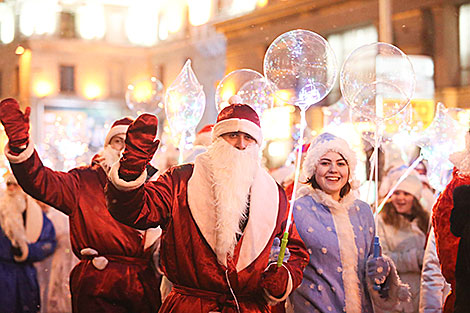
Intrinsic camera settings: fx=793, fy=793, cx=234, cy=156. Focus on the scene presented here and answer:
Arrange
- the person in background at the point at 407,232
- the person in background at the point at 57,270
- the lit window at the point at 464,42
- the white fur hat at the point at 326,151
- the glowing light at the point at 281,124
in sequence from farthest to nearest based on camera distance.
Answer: the lit window at the point at 464,42 < the glowing light at the point at 281,124 < the person in background at the point at 57,270 < the person in background at the point at 407,232 < the white fur hat at the point at 326,151

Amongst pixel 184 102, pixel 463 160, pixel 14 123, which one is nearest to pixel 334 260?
pixel 463 160

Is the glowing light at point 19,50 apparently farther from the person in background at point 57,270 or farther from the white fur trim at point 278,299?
the white fur trim at point 278,299

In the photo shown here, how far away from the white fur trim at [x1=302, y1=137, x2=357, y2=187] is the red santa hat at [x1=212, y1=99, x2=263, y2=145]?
714 mm

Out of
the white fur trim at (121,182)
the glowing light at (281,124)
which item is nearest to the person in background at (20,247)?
the glowing light at (281,124)

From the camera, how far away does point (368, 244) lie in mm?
4934

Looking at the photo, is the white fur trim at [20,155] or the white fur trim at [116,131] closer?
the white fur trim at [20,155]

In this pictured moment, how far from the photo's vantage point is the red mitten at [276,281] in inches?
164

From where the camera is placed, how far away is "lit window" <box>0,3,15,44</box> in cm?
896

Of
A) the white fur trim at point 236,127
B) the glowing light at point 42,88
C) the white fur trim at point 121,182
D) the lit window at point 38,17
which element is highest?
the lit window at point 38,17

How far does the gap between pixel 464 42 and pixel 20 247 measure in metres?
7.31

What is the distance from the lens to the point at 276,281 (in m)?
4.16

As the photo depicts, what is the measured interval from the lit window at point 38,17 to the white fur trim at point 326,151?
5657mm

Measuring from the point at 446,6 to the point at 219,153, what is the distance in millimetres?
7764

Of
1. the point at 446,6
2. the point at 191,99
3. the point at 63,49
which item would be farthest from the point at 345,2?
the point at 191,99
